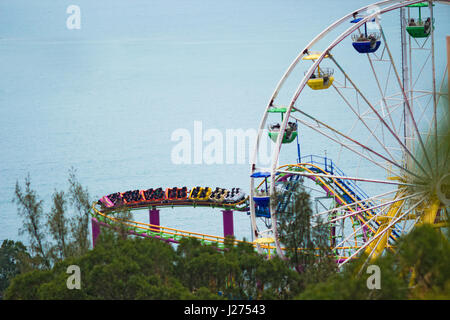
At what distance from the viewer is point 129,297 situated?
21.6 metres

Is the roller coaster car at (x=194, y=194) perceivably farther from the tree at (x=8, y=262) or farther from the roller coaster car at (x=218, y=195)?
the tree at (x=8, y=262)

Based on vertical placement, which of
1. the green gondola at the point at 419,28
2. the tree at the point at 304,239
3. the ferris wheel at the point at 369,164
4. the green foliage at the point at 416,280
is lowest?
the green foliage at the point at 416,280

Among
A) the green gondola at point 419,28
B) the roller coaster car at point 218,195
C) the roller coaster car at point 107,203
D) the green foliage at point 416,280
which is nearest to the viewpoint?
the green foliage at point 416,280

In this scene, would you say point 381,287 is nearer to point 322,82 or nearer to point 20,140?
point 322,82

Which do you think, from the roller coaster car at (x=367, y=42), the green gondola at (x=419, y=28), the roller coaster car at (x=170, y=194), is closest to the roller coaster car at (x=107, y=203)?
the roller coaster car at (x=170, y=194)

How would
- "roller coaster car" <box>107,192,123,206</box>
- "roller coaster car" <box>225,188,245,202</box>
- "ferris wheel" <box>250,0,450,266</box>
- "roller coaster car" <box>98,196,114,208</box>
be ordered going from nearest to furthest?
"ferris wheel" <box>250,0,450,266</box> → "roller coaster car" <box>225,188,245,202</box> → "roller coaster car" <box>98,196,114,208</box> → "roller coaster car" <box>107,192,123,206</box>

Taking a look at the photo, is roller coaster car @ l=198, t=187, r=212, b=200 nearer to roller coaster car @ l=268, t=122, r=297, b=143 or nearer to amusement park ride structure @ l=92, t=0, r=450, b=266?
amusement park ride structure @ l=92, t=0, r=450, b=266

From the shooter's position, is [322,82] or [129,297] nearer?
[129,297]

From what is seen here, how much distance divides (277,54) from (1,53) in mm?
41031

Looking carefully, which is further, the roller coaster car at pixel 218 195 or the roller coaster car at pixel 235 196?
the roller coaster car at pixel 218 195

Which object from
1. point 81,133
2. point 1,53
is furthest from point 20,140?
point 1,53

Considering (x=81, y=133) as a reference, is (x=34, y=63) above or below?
above

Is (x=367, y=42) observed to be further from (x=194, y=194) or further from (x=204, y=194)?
(x=194, y=194)

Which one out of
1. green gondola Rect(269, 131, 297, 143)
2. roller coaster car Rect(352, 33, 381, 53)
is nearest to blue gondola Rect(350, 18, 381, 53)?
roller coaster car Rect(352, 33, 381, 53)
